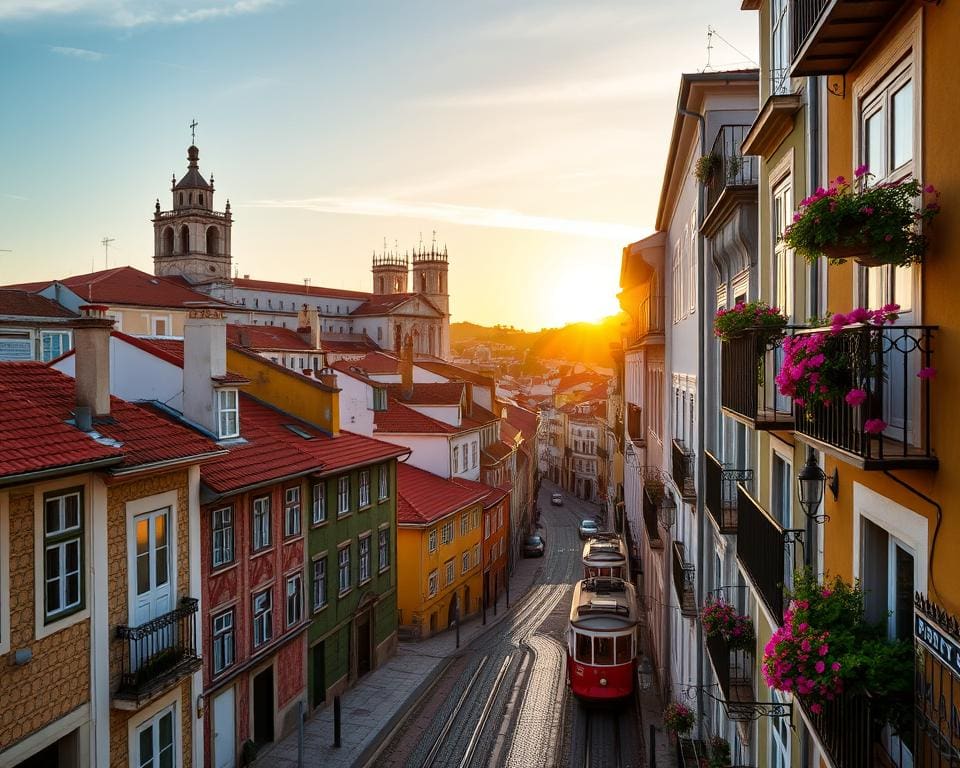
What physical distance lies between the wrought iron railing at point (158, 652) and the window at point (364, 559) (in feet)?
35.9

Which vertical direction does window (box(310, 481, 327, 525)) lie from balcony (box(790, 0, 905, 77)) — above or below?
below

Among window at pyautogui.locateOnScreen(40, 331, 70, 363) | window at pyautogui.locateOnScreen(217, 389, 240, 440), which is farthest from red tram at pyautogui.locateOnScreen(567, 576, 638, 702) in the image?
window at pyautogui.locateOnScreen(40, 331, 70, 363)

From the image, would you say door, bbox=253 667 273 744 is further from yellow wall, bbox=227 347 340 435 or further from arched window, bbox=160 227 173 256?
arched window, bbox=160 227 173 256

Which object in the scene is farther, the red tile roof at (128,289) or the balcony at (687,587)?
the red tile roof at (128,289)

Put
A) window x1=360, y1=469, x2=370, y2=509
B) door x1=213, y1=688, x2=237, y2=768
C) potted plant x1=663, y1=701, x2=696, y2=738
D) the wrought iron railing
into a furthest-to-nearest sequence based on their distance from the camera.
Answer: window x1=360, y1=469, x2=370, y2=509 → door x1=213, y1=688, x2=237, y2=768 → potted plant x1=663, y1=701, x2=696, y2=738 → the wrought iron railing

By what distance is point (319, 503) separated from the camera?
2369 cm

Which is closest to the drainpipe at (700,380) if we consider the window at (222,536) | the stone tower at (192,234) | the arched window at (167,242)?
the window at (222,536)

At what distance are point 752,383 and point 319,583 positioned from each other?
18.4 metres

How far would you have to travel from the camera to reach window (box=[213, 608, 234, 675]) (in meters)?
18.5

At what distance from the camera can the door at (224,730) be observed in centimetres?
1856

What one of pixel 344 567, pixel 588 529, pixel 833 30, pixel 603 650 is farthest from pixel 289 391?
pixel 588 529

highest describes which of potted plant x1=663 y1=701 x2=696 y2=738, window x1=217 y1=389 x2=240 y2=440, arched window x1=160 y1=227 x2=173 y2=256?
arched window x1=160 y1=227 x2=173 y2=256

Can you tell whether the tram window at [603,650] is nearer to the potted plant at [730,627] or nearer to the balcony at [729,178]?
the potted plant at [730,627]

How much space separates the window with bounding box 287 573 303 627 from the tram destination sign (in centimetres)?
1909
